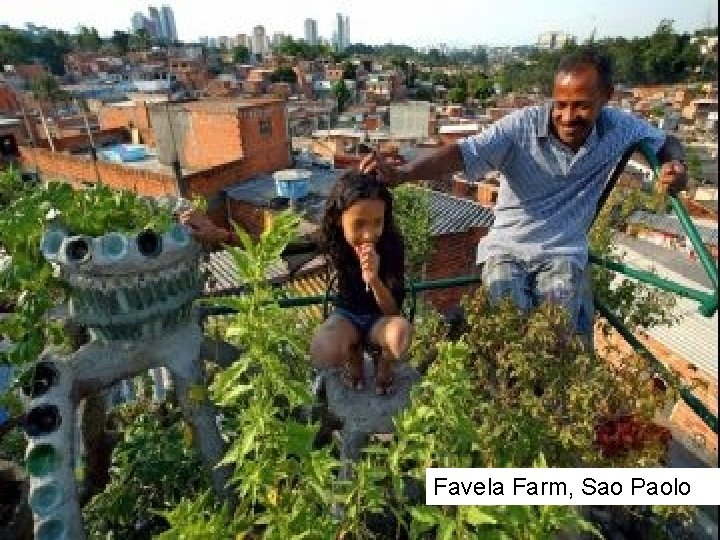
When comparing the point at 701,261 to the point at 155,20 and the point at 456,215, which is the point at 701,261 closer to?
the point at 456,215

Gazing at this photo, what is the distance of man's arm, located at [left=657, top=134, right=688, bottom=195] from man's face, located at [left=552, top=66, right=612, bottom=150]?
373 millimetres

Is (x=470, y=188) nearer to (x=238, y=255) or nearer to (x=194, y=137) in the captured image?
(x=194, y=137)

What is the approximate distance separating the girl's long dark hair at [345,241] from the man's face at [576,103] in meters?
1.02

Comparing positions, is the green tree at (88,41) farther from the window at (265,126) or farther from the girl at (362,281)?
the girl at (362,281)

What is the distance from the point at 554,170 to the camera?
9.81 ft

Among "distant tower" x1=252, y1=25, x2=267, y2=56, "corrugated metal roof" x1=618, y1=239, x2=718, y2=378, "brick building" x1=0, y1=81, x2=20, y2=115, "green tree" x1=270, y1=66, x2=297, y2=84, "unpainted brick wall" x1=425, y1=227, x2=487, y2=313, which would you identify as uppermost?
"unpainted brick wall" x1=425, y1=227, x2=487, y2=313

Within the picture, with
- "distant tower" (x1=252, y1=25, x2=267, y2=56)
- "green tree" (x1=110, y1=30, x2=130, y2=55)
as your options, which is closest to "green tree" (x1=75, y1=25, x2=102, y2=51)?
"green tree" (x1=110, y1=30, x2=130, y2=55)

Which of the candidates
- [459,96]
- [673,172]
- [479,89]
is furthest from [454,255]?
[479,89]

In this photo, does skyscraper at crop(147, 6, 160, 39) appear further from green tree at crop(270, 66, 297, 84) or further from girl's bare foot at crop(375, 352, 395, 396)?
girl's bare foot at crop(375, 352, 395, 396)

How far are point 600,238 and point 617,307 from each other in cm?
69

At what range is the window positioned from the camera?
19844 millimetres

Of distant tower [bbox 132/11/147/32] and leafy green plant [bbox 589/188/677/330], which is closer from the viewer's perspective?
leafy green plant [bbox 589/188/677/330]

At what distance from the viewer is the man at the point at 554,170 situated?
281 centimetres

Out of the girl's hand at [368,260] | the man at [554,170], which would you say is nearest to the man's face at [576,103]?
the man at [554,170]
